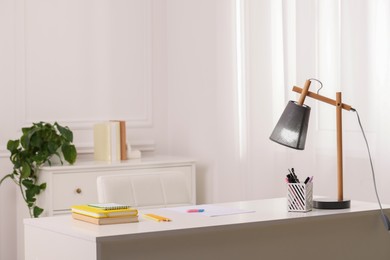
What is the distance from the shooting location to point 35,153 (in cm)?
455

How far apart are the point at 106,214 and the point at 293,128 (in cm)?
76

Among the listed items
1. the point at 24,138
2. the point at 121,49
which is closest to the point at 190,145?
the point at 121,49

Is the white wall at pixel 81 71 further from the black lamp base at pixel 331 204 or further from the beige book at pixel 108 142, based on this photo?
the black lamp base at pixel 331 204

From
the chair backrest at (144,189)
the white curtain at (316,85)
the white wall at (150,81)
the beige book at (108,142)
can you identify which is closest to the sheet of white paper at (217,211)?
the chair backrest at (144,189)

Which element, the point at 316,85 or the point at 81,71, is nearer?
the point at 316,85

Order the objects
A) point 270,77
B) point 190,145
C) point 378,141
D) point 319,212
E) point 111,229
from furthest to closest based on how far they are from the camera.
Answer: point 190,145 → point 270,77 → point 378,141 → point 319,212 → point 111,229

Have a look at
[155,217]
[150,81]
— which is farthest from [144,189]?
[150,81]

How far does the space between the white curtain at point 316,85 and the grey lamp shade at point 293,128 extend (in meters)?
0.83

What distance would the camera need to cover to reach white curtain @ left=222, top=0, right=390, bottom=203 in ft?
12.1

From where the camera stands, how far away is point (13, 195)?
4852 mm

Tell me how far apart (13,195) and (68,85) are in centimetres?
77

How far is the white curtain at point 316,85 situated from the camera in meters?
3.69

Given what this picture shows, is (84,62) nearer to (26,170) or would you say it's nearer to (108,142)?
(108,142)

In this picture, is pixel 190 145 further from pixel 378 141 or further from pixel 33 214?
pixel 378 141
